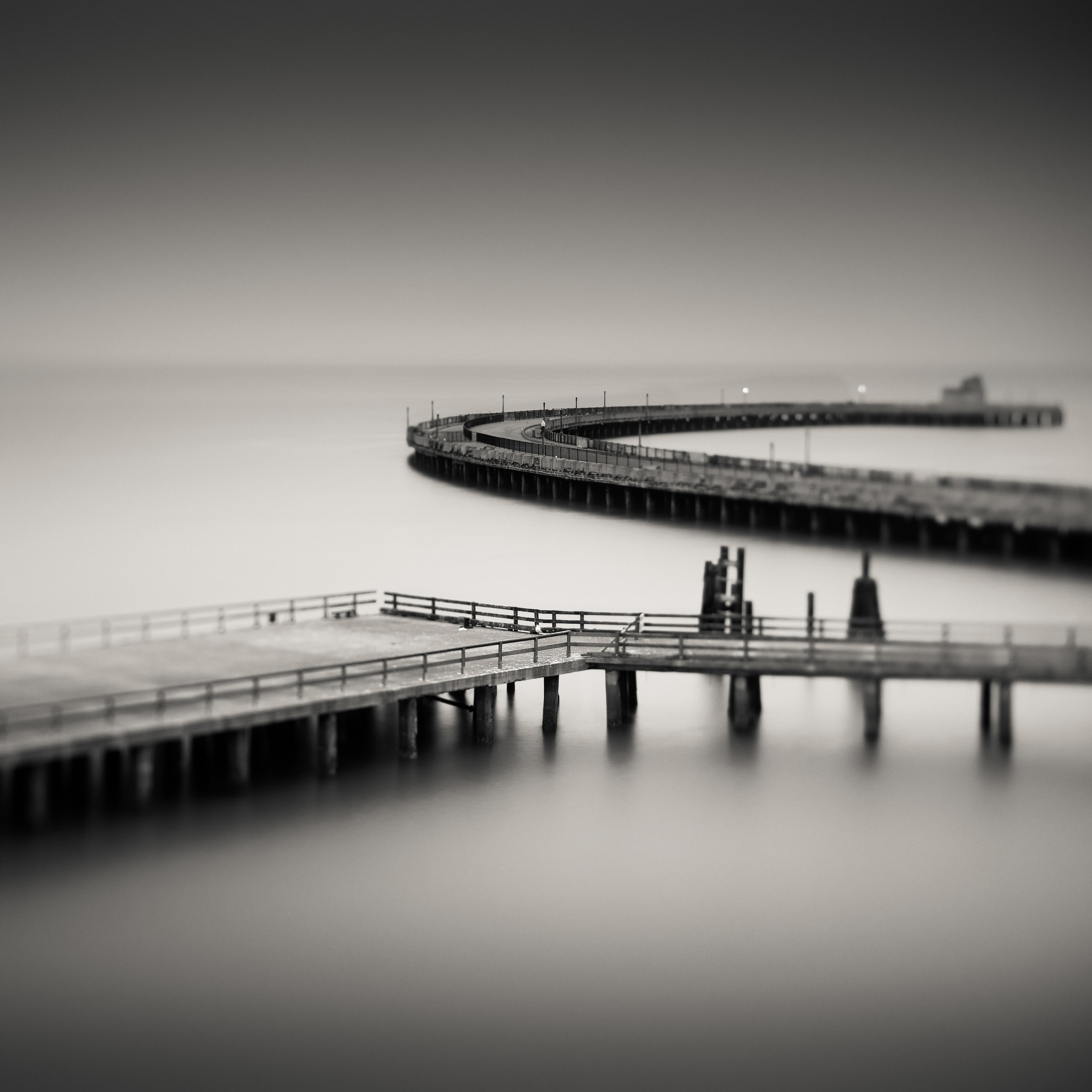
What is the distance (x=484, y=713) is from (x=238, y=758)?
5.50m

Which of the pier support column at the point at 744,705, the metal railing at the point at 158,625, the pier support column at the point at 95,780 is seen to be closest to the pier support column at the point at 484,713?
the metal railing at the point at 158,625

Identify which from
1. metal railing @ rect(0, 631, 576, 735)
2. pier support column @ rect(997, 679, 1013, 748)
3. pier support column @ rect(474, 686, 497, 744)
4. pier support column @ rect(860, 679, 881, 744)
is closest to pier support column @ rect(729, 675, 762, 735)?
pier support column @ rect(860, 679, 881, 744)

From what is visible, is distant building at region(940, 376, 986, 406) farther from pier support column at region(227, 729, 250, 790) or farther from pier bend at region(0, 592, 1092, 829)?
pier support column at region(227, 729, 250, 790)

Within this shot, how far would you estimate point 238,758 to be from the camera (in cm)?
2573

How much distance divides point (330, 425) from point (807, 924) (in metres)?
127

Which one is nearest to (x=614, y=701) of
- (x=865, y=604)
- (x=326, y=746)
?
(x=865, y=604)

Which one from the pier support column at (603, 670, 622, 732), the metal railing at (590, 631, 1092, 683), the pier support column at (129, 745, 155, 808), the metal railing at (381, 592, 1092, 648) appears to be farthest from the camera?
the pier support column at (603, 670, 622, 732)

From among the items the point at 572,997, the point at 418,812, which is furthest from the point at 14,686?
the point at 572,997

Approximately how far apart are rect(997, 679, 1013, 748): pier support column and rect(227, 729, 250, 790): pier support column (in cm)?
1337

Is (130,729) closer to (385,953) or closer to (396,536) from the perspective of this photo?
(385,953)

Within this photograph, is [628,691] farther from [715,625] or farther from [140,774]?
[140,774]

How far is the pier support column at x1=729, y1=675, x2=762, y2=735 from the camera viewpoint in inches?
1243

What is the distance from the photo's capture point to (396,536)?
2655 inches

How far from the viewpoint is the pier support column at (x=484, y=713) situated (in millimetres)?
29688
